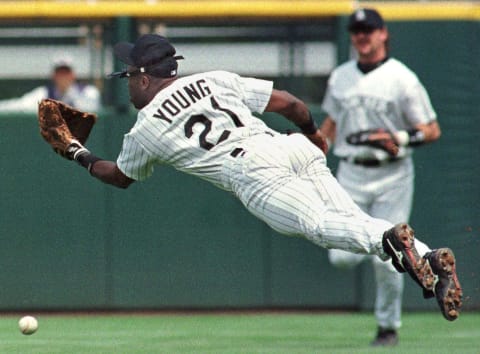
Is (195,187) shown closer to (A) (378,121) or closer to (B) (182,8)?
(B) (182,8)

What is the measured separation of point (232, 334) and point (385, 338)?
4.15 ft

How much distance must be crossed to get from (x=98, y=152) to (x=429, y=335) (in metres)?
3.25

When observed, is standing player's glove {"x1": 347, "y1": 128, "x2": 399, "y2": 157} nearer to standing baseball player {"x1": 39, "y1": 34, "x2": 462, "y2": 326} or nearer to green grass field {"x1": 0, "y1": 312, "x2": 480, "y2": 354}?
green grass field {"x1": 0, "y1": 312, "x2": 480, "y2": 354}

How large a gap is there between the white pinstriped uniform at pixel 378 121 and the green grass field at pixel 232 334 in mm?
637

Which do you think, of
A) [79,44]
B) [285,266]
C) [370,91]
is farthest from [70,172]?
[370,91]

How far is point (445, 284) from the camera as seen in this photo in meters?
6.50

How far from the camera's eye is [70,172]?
10703 millimetres

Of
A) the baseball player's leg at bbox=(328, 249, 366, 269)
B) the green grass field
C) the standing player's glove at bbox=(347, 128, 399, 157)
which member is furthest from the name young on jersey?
the baseball player's leg at bbox=(328, 249, 366, 269)

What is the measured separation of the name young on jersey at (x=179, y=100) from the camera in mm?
6902

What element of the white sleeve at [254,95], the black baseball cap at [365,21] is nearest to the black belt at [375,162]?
the black baseball cap at [365,21]

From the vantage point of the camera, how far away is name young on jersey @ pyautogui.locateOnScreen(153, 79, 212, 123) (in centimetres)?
690

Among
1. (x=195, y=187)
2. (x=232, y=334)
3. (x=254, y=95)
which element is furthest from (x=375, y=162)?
(x=254, y=95)

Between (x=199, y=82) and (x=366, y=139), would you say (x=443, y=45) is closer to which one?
(x=366, y=139)

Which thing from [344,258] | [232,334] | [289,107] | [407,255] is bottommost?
[232,334]
